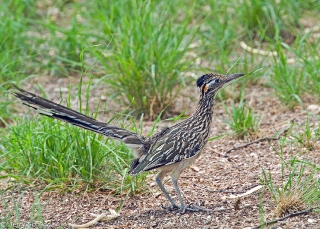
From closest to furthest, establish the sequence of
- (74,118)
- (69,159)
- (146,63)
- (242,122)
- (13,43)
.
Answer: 1. (74,118)
2. (69,159)
3. (242,122)
4. (146,63)
5. (13,43)

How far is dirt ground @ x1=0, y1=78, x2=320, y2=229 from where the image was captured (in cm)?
570

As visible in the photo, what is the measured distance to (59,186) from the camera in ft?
20.9

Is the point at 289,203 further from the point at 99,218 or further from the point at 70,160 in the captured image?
the point at 70,160

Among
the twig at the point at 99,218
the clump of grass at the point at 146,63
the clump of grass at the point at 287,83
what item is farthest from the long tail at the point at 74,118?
the clump of grass at the point at 287,83

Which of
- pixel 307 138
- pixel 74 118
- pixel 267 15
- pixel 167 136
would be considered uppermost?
pixel 267 15

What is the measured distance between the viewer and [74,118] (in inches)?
227

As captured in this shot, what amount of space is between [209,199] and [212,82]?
3.37 feet

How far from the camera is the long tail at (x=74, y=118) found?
18.8 feet

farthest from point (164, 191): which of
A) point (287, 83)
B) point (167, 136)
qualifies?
point (287, 83)

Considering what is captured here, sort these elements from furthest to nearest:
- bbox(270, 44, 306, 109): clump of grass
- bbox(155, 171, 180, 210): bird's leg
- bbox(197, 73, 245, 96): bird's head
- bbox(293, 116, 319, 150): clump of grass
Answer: bbox(270, 44, 306, 109): clump of grass
bbox(293, 116, 319, 150): clump of grass
bbox(197, 73, 245, 96): bird's head
bbox(155, 171, 180, 210): bird's leg

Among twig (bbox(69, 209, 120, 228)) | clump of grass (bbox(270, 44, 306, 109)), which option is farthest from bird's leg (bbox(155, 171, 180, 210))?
clump of grass (bbox(270, 44, 306, 109))

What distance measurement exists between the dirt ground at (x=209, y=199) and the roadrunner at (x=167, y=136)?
248 mm

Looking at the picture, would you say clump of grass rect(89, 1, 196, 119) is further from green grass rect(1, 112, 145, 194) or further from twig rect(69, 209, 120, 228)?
twig rect(69, 209, 120, 228)

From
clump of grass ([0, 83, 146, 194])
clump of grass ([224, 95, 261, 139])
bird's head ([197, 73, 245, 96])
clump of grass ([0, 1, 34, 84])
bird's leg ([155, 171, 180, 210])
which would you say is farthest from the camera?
clump of grass ([0, 1, 34, 84])
